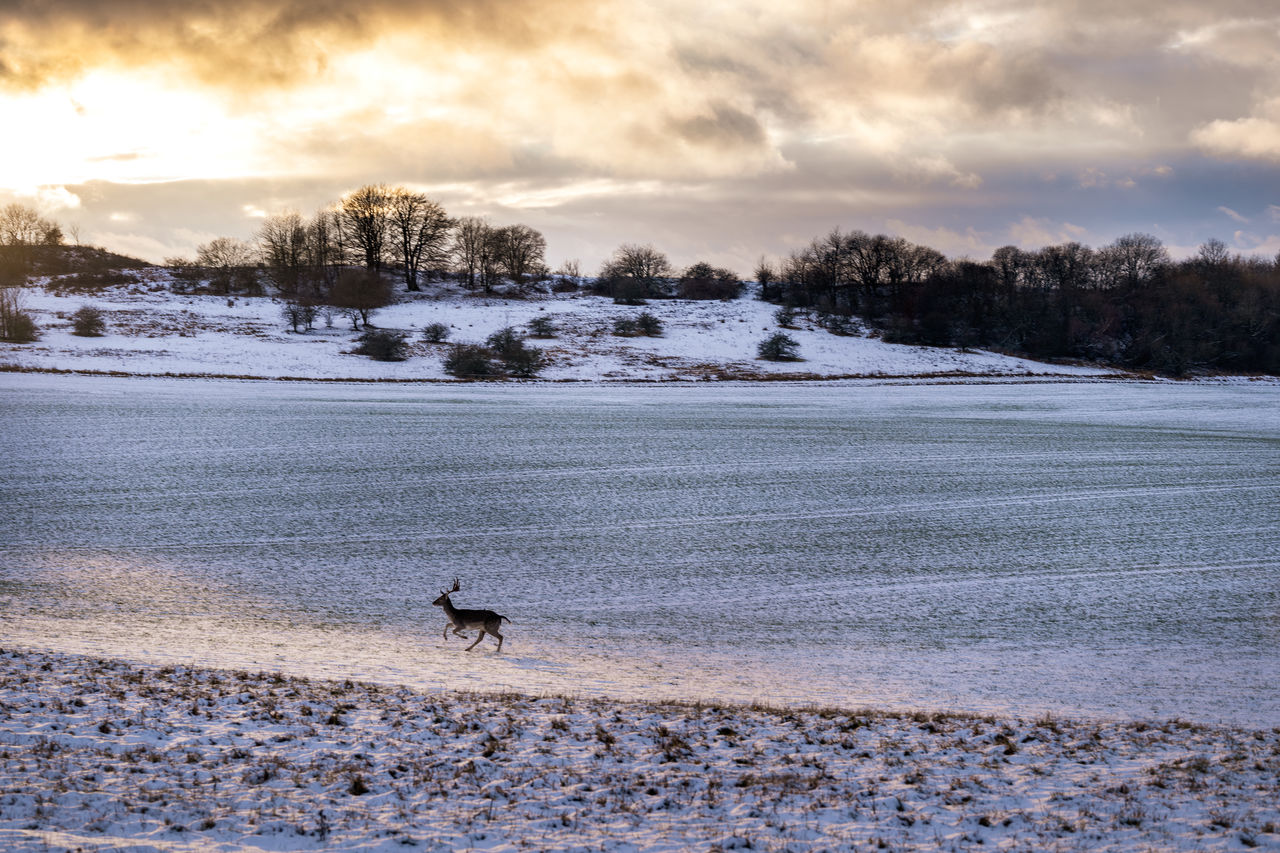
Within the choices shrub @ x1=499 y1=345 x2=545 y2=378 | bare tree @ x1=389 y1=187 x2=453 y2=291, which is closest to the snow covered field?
shrub @ x1=499 y1=345 x2=545 y2=378

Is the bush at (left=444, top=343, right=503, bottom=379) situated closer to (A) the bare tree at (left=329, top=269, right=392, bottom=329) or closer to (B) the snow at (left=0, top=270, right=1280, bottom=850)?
(A) the bare tree at (left=329, top=269, right=392, bottom=329)

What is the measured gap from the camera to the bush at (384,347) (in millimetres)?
74312

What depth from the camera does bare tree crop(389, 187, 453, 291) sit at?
116125 millimetres

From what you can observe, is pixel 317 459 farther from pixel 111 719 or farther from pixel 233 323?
pixel 233 323

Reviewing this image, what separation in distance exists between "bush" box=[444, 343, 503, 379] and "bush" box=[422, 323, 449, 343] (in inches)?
351

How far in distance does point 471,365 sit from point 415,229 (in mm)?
54158

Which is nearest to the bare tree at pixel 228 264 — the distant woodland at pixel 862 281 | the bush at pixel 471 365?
the distant woodland at pixel 862 281

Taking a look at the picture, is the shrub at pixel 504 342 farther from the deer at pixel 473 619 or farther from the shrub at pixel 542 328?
the deer at pixel 473 619

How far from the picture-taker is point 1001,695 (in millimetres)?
13430

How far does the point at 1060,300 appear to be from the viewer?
334ft

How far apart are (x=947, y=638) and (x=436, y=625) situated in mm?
9664

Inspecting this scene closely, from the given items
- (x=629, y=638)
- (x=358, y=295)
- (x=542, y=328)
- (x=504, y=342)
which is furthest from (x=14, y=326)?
(x=629, y=638)

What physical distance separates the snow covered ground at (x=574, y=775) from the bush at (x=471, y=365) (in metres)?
59.3

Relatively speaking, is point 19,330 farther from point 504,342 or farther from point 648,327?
point 648,327
